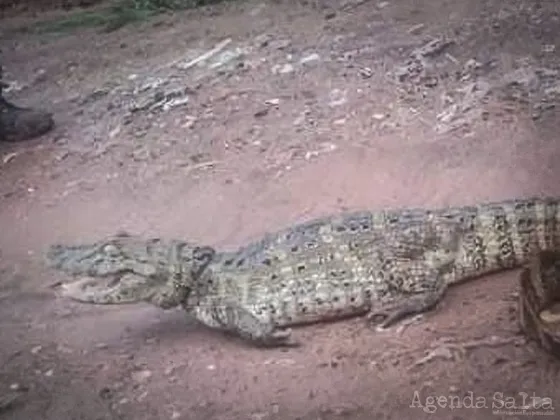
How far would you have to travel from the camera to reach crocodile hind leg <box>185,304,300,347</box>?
15.8 feet

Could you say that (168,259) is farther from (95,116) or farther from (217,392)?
(95,116)

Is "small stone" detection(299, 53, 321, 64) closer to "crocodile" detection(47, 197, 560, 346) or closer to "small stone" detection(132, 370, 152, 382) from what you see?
"crocodile" detection(47, 197, 560, 346)

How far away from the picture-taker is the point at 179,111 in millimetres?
8031

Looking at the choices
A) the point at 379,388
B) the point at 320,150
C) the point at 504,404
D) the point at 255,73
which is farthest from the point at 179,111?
the point at 504,404

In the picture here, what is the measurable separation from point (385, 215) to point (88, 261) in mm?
1323

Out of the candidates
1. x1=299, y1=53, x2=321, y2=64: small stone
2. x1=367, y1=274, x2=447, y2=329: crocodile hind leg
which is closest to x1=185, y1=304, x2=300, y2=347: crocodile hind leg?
x1=367, y1=274, x2=447, y2=329: crocodile hind leg

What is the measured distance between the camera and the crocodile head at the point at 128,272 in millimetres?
5172

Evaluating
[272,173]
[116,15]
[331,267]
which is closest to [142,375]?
[331,267]

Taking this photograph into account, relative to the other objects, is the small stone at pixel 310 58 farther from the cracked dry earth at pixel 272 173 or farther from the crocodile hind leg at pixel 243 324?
the crocodile hind leg at pixel 243 324

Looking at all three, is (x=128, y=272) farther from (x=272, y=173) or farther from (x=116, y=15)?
(x=116, y=15)

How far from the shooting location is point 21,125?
8.31 metres

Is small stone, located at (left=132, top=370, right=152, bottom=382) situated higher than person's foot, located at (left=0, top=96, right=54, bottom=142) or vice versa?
small stone, located at (left=132, top=370, right=152, bottom=382)

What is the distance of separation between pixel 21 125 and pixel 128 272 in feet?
11.3

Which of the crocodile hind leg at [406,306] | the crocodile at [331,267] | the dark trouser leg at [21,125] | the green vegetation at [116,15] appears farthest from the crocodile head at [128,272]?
the green vegetation at [116,15]
